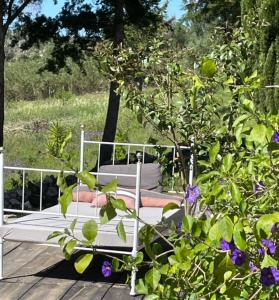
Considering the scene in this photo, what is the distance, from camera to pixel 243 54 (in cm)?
295

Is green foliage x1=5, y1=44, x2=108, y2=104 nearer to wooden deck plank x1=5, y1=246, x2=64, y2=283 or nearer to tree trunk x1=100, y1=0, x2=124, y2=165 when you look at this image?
tree trunk x1=100, y1=0, x2=124, y2=165

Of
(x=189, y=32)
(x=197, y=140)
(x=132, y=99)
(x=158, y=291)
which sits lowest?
(x=158, y=291)

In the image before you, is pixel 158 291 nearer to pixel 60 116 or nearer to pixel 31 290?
pixel 31 290

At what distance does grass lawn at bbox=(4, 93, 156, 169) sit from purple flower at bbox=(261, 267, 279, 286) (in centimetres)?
800

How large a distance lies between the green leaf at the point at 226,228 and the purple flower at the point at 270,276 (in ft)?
0.53

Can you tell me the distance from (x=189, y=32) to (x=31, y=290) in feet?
94.1

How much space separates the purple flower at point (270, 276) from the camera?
4.59 feet

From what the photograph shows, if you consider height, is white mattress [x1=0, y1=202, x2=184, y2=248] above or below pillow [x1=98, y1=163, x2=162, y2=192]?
below

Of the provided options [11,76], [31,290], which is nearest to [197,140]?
[31,290]

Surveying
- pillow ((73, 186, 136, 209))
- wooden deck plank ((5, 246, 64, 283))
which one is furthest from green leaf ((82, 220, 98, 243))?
pillow ((73, 186, 136, 209))

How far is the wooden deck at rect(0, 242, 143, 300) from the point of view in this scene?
3.63 m

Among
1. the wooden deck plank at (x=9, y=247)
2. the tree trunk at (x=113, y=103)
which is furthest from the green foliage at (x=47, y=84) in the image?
the wooden deck plank at (x=9, y=247)

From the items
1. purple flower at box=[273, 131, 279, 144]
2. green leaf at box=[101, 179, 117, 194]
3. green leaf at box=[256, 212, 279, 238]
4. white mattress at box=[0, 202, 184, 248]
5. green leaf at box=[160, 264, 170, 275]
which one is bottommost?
white mattress at box=[0, 202, 184, 248]

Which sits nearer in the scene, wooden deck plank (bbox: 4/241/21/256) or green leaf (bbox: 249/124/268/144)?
green leaf (bbox: 249/124/268/144)
